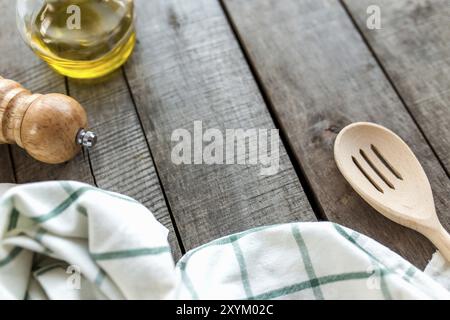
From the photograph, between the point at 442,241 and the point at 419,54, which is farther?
the point at 419,54

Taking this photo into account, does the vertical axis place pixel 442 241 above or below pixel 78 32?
below

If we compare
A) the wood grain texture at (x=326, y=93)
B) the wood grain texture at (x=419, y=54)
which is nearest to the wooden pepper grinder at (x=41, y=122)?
the wood grain texture at (x=326, y=93)

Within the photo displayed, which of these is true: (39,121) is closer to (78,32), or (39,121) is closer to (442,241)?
(78,32)

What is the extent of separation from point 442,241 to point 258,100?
0.26 metres

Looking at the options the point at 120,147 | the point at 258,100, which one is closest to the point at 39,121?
the point at 120,147

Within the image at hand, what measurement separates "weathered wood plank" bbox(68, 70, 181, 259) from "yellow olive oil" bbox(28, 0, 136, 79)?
1.5 inches

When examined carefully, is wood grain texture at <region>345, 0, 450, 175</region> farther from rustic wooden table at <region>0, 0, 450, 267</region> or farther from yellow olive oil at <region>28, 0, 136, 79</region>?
yellow olive oil at <region>28, 0, 136, 79</region>

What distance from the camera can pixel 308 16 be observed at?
2.40ft

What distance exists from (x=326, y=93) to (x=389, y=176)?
0.43 feet

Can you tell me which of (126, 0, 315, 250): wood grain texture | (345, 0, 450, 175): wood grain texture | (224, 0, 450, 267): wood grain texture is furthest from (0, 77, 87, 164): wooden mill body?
(345, 0, 450, 175): wood grain texture

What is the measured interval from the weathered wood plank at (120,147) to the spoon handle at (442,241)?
262 millimetres

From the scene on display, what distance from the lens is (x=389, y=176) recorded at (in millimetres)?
605

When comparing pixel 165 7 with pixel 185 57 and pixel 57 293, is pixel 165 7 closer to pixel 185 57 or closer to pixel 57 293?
pixel 185 57

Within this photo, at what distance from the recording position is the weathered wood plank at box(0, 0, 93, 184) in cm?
65
